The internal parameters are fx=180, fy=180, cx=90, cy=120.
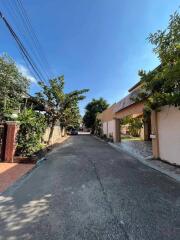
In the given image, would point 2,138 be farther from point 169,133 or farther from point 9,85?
point 169,133

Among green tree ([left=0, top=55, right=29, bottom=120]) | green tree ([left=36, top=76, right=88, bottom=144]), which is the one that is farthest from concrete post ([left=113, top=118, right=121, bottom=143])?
green tree ([left=0, top=55, right=29, bottom=120])

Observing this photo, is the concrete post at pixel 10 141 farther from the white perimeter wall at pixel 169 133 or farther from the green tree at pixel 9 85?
the white perimeter wall at pixel 169 133

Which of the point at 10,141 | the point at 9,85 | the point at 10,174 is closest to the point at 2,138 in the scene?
the point at 10,141

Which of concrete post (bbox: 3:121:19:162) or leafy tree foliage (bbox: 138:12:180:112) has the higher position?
leafy tree foliage (bbox: 138:12:180:112)

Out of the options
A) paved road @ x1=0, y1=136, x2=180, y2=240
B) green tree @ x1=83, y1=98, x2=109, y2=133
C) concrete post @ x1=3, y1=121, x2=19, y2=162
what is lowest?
paved road @ x1=0, y1=136, x2=180, y2=240

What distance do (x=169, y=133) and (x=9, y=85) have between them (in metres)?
10.5

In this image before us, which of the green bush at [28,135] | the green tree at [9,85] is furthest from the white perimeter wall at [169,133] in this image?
the green tree at [9,85]

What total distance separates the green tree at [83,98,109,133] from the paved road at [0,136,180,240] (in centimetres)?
3379

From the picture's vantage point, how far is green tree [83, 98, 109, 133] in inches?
1586

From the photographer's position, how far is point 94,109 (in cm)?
4066

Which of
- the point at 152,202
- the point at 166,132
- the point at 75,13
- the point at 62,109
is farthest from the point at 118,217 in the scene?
the point at 62,109

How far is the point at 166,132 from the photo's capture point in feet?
28.6

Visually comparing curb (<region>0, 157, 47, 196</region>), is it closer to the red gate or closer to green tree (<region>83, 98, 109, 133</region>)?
the red gate

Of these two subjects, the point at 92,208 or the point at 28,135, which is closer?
the point at 92,208
